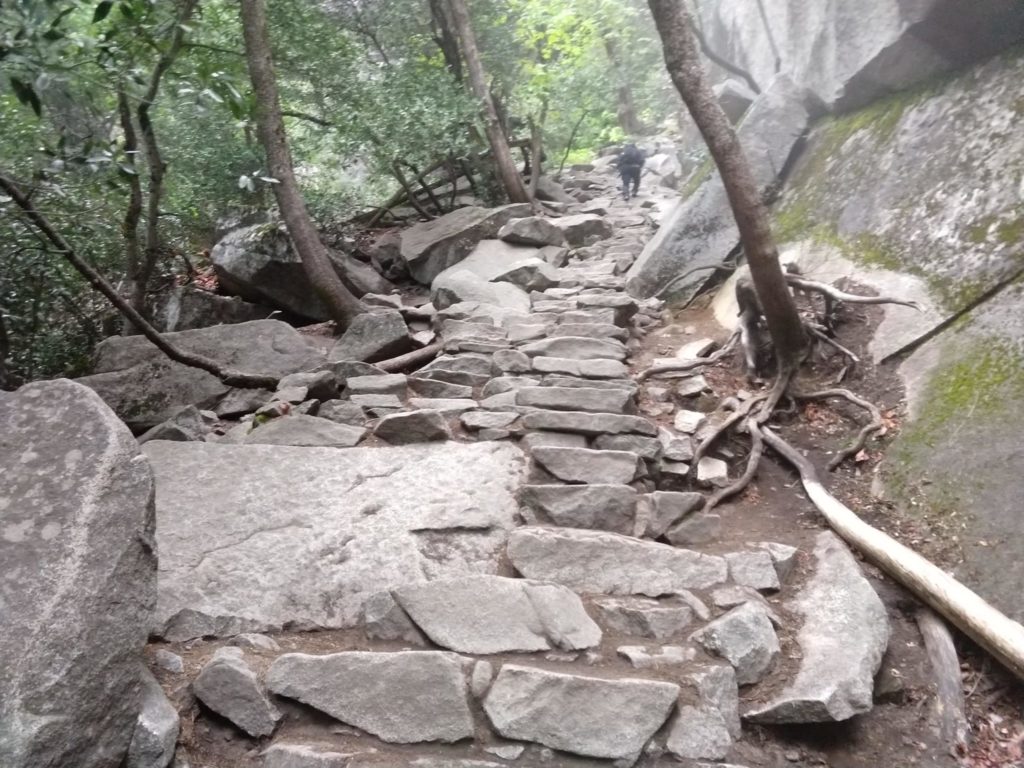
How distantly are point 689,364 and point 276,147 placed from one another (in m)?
4.44

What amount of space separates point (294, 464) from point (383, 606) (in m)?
1.26

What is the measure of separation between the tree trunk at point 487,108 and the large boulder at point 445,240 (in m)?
1.24

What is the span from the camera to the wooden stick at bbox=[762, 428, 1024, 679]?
117 inches

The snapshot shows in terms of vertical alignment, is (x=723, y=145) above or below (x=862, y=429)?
above

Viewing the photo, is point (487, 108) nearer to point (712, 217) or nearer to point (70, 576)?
point (712, 217)

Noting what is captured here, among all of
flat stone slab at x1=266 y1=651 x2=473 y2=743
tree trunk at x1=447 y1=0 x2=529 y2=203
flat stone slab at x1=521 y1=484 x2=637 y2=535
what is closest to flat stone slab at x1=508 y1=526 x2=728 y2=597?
flat stone slab at x1=521 y1=484 x2=637 y2=535

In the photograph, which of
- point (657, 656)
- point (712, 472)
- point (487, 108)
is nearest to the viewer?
point (657, 656)

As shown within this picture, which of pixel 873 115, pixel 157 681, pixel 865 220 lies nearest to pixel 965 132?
pixel 865 220

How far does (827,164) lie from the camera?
7992mm

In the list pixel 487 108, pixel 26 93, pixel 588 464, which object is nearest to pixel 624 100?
pixel 487 108

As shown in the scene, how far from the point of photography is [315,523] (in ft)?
12.0

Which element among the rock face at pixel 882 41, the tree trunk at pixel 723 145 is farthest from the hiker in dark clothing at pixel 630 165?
the tree trunk at pixel 723 145

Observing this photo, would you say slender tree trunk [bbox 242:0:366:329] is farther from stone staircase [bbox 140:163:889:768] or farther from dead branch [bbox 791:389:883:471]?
dead branch [bbox 791:389:883:471]

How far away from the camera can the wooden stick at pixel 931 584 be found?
2979mm
